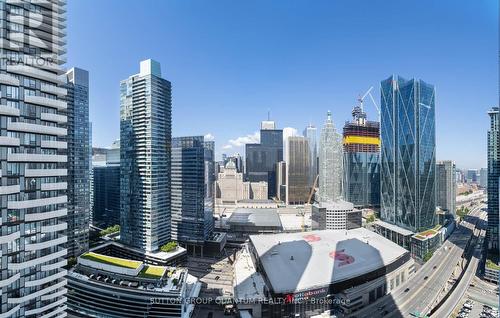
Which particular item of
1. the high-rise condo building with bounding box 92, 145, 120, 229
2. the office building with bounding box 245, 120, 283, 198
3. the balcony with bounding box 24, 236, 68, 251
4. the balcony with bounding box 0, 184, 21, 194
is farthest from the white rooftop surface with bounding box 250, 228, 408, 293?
the office building with bounding box 245, 120, 283, 198

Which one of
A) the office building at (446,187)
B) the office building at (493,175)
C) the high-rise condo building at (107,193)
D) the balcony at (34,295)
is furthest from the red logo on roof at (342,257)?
the office building at (446,187)

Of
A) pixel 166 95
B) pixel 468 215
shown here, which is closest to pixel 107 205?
pixel 166 95

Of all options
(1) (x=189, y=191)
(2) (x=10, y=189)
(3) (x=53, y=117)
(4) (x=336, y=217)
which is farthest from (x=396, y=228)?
(2) (x=10, y=189)

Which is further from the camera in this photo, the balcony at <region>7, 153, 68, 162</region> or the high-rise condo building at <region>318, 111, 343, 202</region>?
the high-rise condo building at <region>318, 111, 343, 202</region>

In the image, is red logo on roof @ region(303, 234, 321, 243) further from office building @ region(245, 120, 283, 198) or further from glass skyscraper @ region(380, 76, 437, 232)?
office building @ region(245, 120, 283, 198)

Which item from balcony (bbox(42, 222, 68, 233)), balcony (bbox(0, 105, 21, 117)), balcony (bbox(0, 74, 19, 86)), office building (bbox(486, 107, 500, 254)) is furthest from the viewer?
office building (bbox(486, 107, 500, 254))

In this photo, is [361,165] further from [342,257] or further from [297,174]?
[342,257]
